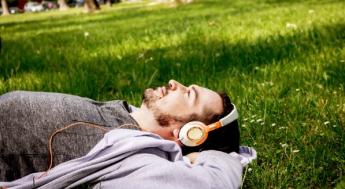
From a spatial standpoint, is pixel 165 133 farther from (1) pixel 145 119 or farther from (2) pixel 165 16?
(2) pixel 165 16

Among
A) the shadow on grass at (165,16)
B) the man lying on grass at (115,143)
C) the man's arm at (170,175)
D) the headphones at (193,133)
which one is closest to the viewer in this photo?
the man's arm at (170,175)

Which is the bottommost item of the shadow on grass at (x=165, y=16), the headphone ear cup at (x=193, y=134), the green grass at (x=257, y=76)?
the shadow on grass at (x=165, y=16)

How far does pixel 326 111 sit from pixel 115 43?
5407 mm

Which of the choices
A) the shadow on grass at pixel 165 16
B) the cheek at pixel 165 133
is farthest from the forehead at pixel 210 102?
the shadow on grass at pixel 165 16

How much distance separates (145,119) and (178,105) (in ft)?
0.71

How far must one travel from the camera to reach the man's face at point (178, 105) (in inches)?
127

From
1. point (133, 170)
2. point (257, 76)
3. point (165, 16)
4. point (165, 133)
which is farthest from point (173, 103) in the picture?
point (165, 16)

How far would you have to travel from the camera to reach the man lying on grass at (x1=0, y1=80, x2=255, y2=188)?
259cm

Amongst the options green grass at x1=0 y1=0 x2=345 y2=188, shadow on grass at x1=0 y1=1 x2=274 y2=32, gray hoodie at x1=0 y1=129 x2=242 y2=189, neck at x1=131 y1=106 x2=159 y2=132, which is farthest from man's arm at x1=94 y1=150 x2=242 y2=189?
shadow on grass at x1=0 y1=1 x2=274 y2=32

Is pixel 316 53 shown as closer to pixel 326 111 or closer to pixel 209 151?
pixel 326 111

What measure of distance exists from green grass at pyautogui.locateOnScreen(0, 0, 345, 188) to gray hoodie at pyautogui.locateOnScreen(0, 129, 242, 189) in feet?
0.87

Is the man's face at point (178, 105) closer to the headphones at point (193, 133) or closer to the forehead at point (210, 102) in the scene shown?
the forehead at point (210, 102)

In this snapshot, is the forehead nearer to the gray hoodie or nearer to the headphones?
the headphones

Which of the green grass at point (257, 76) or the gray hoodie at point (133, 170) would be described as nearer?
the gray hoodie at point (133, 170)
